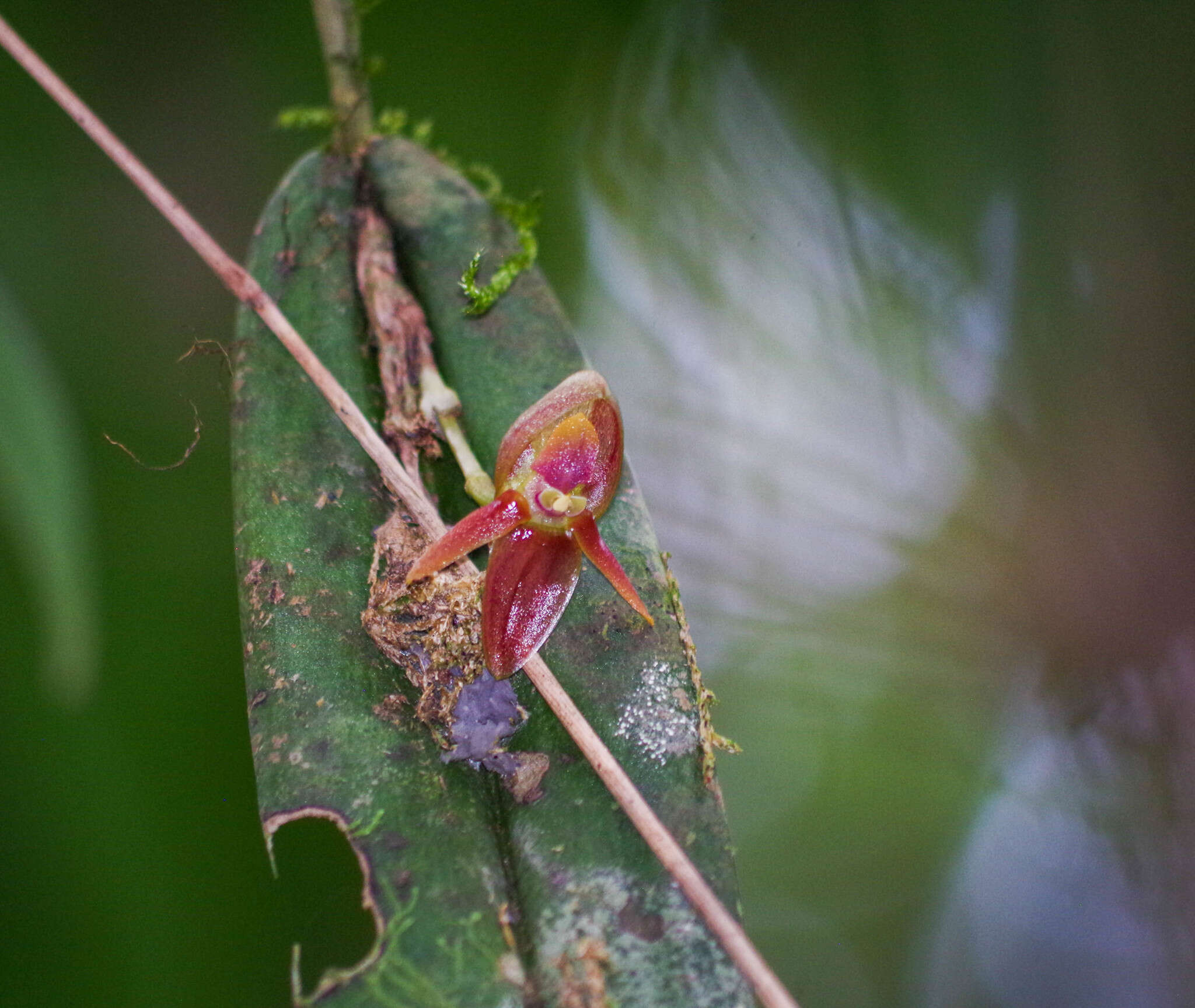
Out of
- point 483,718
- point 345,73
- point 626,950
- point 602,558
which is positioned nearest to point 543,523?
point 602,558

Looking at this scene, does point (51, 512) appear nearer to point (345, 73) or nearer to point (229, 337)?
point (229, 337)

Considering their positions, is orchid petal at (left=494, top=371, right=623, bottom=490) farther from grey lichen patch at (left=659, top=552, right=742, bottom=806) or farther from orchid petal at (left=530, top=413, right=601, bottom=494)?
grey lichen patch at (left=659, top=552, right=742, bottom=806)

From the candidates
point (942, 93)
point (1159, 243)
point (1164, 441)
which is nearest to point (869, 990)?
point (1164, 441)

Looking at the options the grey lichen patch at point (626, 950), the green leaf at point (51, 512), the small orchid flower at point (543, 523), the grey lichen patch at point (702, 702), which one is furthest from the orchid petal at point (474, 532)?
the green leaf at point (51, 512)

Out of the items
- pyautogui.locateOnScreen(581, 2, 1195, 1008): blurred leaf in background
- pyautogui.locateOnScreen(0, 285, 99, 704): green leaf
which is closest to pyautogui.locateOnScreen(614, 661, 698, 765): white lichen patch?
pyautogui.locateOnScreen(581, 2, 1195, 1008): blurred leaf in background

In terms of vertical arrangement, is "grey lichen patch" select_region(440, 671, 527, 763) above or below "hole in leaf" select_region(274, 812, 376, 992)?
above

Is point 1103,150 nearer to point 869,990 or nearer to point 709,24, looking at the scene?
point 709,24
